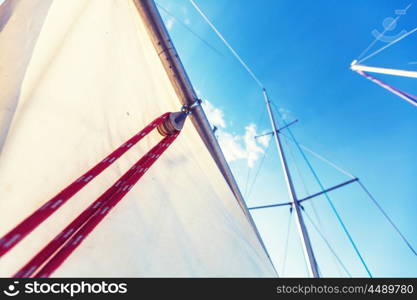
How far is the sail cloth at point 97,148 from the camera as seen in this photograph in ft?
5.06

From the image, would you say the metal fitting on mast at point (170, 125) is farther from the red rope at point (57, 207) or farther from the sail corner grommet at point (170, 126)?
the red rope at point (57, 207)

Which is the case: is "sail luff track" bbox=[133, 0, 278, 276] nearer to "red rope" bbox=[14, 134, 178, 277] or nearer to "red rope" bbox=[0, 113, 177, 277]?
"red rope" bbox=[0, 113, 177, 277]

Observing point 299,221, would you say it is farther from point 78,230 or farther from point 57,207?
point 57,207

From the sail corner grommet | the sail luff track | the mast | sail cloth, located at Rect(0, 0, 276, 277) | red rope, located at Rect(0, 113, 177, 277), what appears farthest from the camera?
the mast

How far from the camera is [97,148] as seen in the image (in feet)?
6.33

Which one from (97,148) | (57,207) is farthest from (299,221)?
(57,207)

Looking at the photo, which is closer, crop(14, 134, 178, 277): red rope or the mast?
crop(14, 134, 178, 277): red rope

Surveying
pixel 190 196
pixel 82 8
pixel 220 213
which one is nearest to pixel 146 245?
pixel 190 196

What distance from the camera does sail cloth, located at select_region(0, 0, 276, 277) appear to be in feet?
5.06

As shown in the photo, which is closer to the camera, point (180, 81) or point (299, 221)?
point (180, 81)

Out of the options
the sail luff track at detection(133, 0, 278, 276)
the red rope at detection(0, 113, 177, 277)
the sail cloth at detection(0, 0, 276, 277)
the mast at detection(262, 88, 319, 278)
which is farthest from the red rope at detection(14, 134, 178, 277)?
the mast at detection(262, 88, 319, 278)

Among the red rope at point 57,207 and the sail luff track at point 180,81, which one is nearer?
the red rope at point 57,207

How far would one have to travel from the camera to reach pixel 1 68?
1550 millimetres

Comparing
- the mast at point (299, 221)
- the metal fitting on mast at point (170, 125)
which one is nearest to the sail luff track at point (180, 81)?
the metal fitting on mast at point (170, 125)
